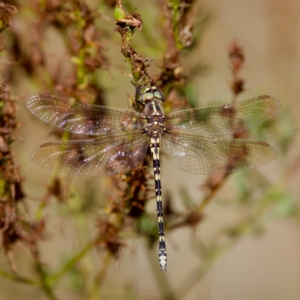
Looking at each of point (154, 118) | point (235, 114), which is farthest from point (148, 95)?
point (235, 114)

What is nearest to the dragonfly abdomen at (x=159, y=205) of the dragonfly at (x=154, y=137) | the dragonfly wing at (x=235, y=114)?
the dragonfly at (x=154, y=137)

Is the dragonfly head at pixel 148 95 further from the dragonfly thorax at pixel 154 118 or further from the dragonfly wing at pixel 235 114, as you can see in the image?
the dragonfly wing at pixel 235 114

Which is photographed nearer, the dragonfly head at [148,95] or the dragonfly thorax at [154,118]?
the dragonfly head at [148,95]

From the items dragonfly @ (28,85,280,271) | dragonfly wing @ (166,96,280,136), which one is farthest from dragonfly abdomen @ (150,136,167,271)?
dragonfly wing @ (166,96,280,136)

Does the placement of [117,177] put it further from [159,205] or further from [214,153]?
[214,153]

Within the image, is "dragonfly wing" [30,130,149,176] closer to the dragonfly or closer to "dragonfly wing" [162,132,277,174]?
the dragonfly
